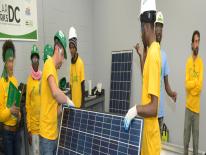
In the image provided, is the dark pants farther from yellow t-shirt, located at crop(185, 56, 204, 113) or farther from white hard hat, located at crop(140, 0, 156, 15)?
white hard hat, located at crop(140, 0, 156, 15)

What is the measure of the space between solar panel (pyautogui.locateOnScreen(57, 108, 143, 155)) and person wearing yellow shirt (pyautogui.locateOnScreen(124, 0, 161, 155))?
0.25ft

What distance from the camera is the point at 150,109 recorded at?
1.62 meters

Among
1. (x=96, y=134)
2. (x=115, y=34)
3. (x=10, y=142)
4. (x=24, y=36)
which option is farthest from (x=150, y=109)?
(x=115, y=34)

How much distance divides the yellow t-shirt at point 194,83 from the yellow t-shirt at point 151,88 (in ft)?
5.60

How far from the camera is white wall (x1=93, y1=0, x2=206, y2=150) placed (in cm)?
371

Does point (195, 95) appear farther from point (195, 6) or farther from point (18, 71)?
point (18, 71)

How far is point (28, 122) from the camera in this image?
3051 millimetres

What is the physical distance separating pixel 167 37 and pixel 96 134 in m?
2.63

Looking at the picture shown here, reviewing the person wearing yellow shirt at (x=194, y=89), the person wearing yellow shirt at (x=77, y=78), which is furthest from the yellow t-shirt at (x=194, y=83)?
the person wearing yellow shirt at (x=77, y=78)

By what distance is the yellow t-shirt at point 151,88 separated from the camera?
1650 millimetres

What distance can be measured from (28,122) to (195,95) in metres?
2.12

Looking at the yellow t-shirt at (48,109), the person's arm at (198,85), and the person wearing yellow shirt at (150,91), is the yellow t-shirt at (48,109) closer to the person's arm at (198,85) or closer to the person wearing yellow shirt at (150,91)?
the person wearing yellow shirt at (150,91)

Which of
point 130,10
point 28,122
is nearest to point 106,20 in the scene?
point 130,10

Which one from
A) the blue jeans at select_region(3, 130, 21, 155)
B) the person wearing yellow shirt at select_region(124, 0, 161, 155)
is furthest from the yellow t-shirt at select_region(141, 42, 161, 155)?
the blue jeans at select_region(3, 130, 21, 155)
